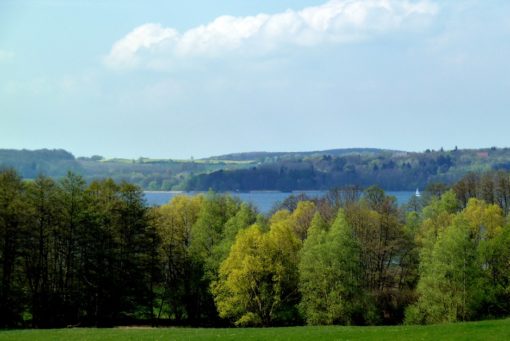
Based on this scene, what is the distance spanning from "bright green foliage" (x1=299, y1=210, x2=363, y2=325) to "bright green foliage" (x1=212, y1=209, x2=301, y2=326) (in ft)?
8.02

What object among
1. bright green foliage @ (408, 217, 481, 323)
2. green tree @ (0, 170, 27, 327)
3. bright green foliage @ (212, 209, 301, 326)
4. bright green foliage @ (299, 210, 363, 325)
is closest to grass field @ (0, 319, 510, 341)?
green tree @ (0, 170, 27, 327)

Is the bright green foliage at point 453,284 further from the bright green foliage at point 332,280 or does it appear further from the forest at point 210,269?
the bright green foliage at point 332,280

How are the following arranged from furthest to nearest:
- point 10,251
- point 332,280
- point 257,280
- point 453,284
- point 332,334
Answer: point 257,280, point 332,280, point 453,284, point 10,251, point 332,334

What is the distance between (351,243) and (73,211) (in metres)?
27.8

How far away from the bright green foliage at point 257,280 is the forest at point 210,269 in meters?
0.14

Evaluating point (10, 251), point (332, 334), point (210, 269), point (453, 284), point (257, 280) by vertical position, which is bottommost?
point (257, 280)

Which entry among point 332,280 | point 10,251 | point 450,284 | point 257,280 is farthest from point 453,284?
point 10,251

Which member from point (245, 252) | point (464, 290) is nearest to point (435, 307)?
point (464, 290)

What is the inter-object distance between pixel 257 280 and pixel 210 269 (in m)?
8.10

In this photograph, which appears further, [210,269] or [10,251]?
[210,269]

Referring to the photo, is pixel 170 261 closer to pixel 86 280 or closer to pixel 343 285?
pixel 86 280

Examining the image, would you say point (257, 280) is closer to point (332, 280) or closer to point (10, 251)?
point (332, 280)

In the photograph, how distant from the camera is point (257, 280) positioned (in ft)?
208

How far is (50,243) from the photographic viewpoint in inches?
2448
